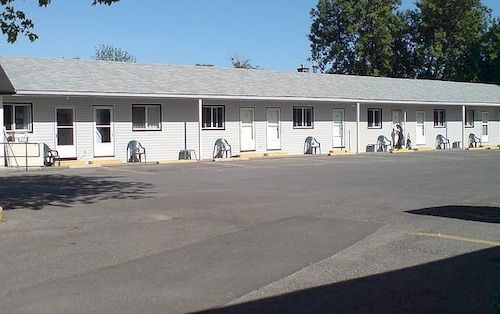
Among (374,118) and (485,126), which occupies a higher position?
(374,118)

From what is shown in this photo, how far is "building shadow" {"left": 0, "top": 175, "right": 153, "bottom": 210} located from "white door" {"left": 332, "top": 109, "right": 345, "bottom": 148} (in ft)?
54.7

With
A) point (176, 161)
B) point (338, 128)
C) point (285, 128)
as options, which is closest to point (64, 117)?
point (176, 161)

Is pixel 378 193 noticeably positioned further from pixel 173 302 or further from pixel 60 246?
pixel 173 302

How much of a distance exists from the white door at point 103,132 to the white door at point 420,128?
19.2 m

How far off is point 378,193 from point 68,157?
1403cm

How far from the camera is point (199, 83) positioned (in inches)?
1085

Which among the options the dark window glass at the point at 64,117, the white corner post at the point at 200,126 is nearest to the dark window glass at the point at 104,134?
the dark window glass at the point at 64,117

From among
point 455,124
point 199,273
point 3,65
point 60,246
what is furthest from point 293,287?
point 455,124

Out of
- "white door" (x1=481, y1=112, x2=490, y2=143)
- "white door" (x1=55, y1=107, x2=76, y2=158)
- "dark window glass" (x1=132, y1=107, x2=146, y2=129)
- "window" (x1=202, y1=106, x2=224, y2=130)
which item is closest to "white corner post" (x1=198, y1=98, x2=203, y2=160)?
"window" (x1=202, y1=106, x2=224, y2=130)

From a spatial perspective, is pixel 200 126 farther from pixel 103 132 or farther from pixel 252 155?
pixel 103 132

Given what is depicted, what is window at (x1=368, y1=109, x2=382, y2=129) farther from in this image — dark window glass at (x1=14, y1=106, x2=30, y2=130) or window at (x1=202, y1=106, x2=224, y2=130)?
dark window glass at (x1=14, y1=106, x2=30, y2=130)

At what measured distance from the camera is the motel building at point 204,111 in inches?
912

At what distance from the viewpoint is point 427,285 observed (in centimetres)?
644

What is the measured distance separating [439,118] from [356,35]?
71.7ft
